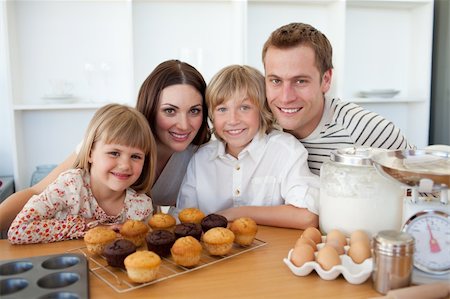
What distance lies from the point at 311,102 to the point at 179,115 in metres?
0.54

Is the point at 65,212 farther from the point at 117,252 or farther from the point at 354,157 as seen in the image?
the point at 354,157

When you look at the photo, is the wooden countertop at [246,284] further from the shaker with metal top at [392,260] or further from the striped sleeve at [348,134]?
the striped sleeve at [348,134]

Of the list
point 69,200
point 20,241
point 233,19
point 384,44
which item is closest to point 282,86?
point 69,200

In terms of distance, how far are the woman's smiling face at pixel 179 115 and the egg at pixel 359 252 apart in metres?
0.94

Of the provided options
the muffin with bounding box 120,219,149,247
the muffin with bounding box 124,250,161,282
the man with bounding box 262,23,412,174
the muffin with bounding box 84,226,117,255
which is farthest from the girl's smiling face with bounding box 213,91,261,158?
the muffin with bounding box 124,250,161,282

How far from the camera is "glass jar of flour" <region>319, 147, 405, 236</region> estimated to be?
1159 mm

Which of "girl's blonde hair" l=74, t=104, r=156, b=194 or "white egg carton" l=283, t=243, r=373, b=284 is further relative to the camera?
"girl's blonde hair" l=74, t=104, r=156, b=194

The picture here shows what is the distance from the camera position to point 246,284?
3.28 ft

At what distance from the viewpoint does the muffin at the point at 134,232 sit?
1229 mm

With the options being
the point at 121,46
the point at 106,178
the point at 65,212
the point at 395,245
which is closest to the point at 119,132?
the point at 106,178

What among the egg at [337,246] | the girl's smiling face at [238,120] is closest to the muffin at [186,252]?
the egg at [337,246]

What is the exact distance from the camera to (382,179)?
45.6 inches

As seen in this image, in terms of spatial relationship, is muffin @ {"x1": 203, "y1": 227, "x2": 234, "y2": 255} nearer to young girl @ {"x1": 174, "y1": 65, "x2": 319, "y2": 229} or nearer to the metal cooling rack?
the metal cooling rack

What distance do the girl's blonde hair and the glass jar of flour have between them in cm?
65
